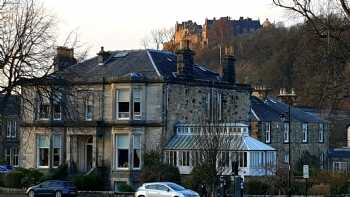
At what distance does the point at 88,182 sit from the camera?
182 ft

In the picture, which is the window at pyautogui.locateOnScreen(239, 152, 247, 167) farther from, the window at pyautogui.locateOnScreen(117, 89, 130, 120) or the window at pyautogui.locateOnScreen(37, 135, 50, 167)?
the window at pyautogui.locateOnScreen(37, 135, 50, 167)

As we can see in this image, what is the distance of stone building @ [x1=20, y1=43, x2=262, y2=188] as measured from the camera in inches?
2288

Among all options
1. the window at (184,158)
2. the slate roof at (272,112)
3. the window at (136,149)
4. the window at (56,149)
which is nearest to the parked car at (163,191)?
the window at (184,158)

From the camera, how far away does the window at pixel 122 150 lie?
58.1 m

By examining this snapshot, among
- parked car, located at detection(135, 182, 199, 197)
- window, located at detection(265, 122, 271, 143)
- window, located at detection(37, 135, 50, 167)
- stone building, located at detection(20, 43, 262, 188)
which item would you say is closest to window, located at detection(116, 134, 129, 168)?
stone building, located at detection(20, 43, 262, 188)

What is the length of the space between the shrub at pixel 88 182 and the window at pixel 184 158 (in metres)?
6.10

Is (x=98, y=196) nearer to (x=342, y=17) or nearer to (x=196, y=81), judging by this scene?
(x=196, y=81)

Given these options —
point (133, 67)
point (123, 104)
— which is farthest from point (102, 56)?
point (123, 104)

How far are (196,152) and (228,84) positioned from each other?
13.7 metres

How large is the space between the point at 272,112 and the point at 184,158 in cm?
1795

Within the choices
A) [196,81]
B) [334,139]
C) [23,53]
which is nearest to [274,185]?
[196,81]

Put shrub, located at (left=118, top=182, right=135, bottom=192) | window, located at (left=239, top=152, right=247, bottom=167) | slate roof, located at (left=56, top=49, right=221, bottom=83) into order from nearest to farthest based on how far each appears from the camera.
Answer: shrub, located at (left=118, top=182, right=135, bottom=192) → window, located at (left=239, top=152, right=247, bottom=167) → slate roof, located at (left=56, top=49, right=221, bottom=83)

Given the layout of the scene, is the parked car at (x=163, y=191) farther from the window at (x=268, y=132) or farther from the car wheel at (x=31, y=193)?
the window at (x=268, y=132)

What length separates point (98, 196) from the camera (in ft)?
166
